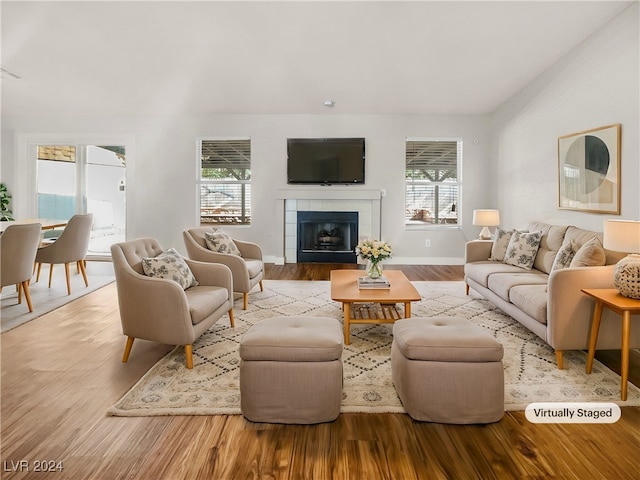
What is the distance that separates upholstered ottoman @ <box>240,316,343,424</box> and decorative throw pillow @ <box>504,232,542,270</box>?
289 cm

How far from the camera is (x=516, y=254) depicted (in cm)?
415

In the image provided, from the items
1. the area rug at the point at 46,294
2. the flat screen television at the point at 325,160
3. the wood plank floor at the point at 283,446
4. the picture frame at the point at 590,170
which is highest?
the flat screen television at the point at 325,160

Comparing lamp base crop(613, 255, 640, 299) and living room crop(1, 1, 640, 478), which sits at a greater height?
living room crop(1, 1, 640, 478)

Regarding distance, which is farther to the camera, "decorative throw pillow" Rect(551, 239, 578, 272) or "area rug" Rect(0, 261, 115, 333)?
"area rug" Rect(0, 261, 115, 333)

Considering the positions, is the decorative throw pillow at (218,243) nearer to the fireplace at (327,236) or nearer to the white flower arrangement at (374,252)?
the white flower arrangement at (374,252)

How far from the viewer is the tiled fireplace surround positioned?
22.5 ft

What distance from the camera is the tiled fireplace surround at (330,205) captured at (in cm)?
684

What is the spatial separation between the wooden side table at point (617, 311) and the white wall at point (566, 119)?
1.19m

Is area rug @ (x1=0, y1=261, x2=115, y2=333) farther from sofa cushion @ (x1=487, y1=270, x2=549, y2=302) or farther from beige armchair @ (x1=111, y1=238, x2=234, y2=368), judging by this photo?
sofa cushion @ (x1=487, y1=270, x2=549, y2=302)

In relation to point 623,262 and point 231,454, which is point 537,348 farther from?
point 231,454

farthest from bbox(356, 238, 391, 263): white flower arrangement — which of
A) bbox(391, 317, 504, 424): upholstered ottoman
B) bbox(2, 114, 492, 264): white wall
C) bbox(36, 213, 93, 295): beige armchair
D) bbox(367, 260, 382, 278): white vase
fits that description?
bbox(36, 213, 93, 295): beige armchair

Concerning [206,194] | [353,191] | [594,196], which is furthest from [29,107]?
[594,196]

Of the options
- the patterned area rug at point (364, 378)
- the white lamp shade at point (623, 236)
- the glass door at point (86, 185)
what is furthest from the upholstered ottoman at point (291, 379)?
the glass door at point (86, 185)

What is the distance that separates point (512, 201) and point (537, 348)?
3433 mm
